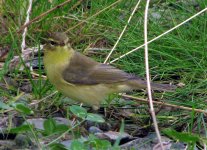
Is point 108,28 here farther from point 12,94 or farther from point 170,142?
point 170,142

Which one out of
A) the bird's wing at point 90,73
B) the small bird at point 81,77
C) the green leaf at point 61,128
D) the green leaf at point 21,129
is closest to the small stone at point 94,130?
the small bird at point 81,77

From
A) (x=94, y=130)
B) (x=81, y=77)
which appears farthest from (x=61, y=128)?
(x=81, y=77)

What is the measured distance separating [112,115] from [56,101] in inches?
16.0

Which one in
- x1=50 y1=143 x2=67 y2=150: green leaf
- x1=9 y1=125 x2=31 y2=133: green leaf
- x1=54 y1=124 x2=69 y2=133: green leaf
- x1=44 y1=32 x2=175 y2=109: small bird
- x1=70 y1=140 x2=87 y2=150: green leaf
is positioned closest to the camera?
x1=70 y1=140 x2=87 y2=150: green leaf

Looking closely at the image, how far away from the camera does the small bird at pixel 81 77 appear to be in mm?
4770

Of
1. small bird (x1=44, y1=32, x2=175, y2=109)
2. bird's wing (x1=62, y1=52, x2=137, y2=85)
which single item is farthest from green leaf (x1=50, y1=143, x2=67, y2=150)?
bird's wing (x1=62, y1=52, x2=137, y2=85)

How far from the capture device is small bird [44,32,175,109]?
15.6 feet

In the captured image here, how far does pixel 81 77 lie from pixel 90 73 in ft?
0.26

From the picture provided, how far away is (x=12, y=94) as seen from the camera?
5.09 meters

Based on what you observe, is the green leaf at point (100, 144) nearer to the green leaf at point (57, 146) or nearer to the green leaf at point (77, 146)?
the green leaf at point (77, 146)

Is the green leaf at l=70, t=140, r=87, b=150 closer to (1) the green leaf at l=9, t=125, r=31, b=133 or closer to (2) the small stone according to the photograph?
(1) the green leaf at l=9, t=125, r=31, b=133

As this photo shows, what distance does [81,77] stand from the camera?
192 inches

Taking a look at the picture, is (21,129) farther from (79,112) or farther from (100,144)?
(100,144)

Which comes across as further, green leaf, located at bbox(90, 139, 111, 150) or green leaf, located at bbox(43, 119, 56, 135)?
green leaf, located at bbox(43, 119, 56, 135)
